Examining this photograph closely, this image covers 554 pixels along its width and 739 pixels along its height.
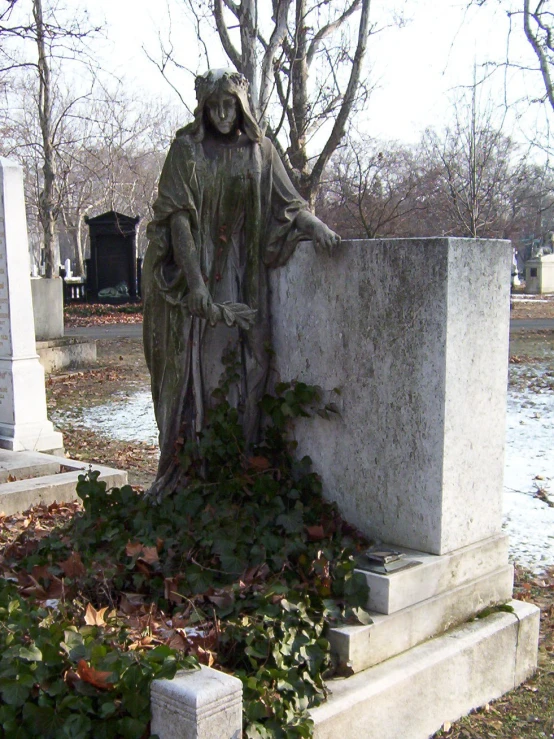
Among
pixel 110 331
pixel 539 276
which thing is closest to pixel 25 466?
pixel 110 331

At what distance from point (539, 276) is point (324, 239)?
3753 cm

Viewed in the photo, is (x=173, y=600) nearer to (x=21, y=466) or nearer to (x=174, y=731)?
(x=174, y=731)

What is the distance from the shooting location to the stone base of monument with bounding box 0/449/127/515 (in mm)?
5863

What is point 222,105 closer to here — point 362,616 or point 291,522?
point 291,522

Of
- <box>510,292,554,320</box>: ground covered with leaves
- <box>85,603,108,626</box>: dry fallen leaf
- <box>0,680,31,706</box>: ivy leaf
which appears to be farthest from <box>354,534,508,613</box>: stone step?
<box>510,292,554,320</box>: ground covered with leaves

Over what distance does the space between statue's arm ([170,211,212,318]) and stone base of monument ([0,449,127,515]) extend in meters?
2.14

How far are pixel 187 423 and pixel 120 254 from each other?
76.9 feet

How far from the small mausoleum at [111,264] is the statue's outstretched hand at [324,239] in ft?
76.6

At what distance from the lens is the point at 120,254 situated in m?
27.1

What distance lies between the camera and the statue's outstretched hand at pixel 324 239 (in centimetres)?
387

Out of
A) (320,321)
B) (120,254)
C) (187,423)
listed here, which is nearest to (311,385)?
(320,321)

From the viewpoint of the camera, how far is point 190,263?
13.7ft

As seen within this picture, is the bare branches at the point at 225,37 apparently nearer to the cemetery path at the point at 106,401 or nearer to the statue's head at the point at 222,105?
the cemetery path at the point at 106,401

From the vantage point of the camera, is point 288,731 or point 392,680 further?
point 392,680
